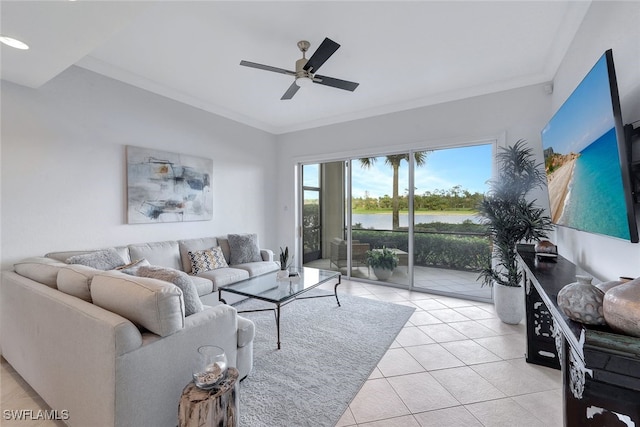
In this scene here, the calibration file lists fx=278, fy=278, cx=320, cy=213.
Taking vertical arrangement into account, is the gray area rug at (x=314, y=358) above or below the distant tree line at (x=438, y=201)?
below

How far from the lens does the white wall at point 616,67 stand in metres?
1.45

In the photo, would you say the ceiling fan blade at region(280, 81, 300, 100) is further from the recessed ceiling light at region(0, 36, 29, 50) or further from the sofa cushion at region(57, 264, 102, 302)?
the sofa cushion at region(57, 264, 102, 302)

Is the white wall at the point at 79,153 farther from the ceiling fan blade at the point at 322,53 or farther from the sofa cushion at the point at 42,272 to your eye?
the ceiling fan blade at the point at 322,53

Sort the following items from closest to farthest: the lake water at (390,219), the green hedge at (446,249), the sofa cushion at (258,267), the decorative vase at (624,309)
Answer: the decorative vase at (624,309)
the sofa cushion at (258,267)
the green hedge at (446,249)
the lake water at (390,219)

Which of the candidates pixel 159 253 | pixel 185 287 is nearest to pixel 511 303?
pixel 185 287

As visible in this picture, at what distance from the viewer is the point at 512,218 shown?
2.97 m

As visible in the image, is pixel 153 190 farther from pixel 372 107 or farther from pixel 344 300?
pixel 372 107

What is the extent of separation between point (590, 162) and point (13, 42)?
3.79 metres

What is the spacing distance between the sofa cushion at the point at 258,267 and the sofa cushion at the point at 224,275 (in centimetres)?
10

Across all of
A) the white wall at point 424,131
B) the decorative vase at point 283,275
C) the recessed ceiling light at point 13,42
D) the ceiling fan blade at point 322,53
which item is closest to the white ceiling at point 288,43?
the recessed ceiling light at point 13,42

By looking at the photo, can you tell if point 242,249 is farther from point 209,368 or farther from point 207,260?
point 209,368

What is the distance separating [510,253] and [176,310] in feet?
10.8

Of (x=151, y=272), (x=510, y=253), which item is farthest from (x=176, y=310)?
(x=510, y=253)

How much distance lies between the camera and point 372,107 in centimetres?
448
